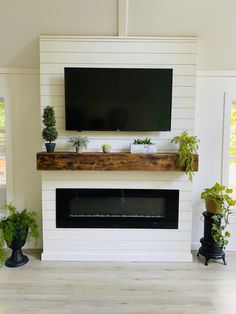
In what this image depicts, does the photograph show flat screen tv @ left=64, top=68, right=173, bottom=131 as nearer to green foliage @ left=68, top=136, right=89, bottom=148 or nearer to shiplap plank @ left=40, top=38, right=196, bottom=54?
green foliage @ left=68, top=136, right=89, bottom=148

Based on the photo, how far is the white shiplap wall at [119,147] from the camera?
313cm

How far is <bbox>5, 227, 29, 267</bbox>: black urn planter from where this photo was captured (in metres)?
3.11

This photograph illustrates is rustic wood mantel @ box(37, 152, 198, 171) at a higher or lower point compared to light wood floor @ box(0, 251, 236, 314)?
higher

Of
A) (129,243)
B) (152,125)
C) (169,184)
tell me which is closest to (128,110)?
(152,125)

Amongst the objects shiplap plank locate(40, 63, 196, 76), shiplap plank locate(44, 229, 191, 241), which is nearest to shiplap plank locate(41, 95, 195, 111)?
shiplap plank locate(40, 63, 196, 76)

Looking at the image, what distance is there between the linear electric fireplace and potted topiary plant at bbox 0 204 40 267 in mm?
341

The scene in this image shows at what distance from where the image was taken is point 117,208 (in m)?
3.33

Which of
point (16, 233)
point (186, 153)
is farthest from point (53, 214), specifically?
point (186, 153)

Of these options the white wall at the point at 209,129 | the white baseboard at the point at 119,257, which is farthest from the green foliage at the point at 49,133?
the white wall at the point at 209,129

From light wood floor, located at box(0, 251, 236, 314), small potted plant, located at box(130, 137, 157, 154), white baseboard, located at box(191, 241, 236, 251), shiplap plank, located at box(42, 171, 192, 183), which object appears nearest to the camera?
light wood floor, located at box(0, 251, 236, 314)

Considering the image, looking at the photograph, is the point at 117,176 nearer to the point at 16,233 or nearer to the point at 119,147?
the point at 119,147

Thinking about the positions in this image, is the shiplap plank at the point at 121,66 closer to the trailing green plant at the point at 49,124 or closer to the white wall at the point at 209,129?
the white wall at the point at 209,129

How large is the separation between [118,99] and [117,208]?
1304 mm

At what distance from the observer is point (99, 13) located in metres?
2.89
